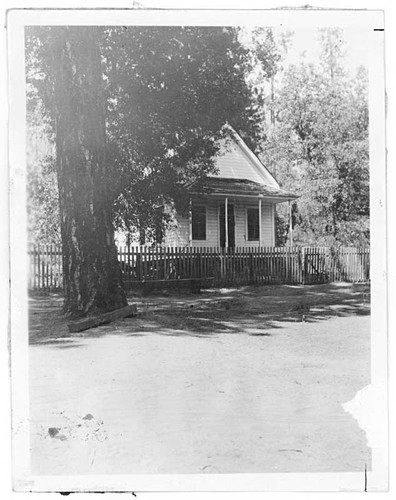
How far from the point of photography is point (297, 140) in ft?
18.1

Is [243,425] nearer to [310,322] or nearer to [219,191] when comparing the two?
[310,322]

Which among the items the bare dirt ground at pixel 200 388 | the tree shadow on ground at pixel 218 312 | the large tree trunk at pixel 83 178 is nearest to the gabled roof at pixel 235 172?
the tree shadow on ground at pixel 218 312

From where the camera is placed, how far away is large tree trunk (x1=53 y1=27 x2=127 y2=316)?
4934 millimetres

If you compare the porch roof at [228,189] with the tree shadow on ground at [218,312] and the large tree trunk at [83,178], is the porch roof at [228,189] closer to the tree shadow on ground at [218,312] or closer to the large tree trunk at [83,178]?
the tree shadow on ground at [218,312]

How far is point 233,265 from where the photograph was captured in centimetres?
621

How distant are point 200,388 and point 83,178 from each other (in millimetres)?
2312

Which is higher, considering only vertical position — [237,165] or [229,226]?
[237,165]

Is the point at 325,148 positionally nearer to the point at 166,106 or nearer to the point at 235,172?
the point at 235,172

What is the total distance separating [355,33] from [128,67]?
2.18m

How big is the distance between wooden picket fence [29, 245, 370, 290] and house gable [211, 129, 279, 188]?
3.10 ft

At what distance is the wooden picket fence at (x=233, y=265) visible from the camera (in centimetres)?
489

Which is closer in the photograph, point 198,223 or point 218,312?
point 218,312

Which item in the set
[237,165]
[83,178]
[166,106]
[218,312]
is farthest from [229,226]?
[83,178]

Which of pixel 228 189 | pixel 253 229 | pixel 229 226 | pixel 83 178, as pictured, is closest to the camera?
pixel 83 178
